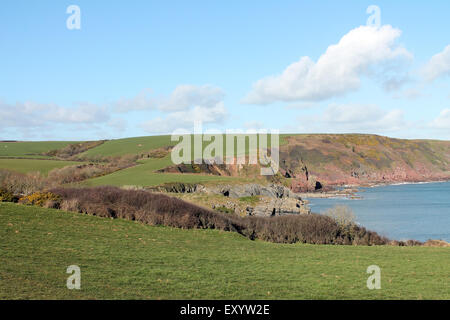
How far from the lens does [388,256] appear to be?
1886 centimetres

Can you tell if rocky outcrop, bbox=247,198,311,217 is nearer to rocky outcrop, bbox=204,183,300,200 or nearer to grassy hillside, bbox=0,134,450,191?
rocky outcrop, bbox=204,183,300,200

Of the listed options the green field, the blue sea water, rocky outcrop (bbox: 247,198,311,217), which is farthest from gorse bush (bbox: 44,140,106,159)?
the green field

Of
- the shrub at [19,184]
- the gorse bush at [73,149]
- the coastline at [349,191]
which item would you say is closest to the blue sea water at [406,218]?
the coastline at [349,191]

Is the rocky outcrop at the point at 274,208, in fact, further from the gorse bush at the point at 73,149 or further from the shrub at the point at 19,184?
the gorse bush at the point at 73,149

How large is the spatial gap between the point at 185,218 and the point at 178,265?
10306 millimetres

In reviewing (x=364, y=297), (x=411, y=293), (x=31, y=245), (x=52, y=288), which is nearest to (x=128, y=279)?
(x=52, y=288)

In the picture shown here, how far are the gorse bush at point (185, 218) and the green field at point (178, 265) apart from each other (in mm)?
1991

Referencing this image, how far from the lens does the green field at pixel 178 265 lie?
1128 centimetres

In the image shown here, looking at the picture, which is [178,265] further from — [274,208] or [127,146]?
[127,146]

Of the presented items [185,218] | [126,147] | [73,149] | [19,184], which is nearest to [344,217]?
[185,218]

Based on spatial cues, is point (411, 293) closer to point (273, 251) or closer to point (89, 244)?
point (273, 251)

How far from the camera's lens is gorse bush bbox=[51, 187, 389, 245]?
24.3 m

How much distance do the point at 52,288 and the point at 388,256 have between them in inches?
549

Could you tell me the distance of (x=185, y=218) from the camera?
24.9 meters
